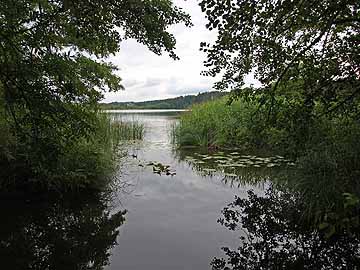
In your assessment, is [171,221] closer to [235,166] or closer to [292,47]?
[292,47]

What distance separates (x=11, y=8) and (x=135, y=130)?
42.0ft

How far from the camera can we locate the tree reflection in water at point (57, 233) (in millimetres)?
4238

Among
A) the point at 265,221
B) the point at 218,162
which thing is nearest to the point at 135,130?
the point at 218,162

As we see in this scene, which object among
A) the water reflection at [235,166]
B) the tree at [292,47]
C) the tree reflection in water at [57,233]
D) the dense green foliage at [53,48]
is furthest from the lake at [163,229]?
the tree at [292,47]

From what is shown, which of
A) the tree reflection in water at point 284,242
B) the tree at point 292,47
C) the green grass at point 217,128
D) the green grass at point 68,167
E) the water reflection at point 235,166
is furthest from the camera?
the green grass at point 217,128

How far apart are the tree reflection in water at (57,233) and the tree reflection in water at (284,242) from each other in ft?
5.17

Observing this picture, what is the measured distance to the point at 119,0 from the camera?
370cm

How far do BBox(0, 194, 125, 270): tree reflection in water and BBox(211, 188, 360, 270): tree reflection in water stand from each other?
1.58 metres

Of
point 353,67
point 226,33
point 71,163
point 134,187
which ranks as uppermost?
point 226,33

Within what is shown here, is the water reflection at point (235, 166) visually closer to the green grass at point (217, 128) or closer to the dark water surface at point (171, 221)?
the dark water surface at point (171, 221)

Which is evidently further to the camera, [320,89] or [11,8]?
[320,89]

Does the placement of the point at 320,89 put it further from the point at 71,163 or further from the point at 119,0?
the point at 71,163

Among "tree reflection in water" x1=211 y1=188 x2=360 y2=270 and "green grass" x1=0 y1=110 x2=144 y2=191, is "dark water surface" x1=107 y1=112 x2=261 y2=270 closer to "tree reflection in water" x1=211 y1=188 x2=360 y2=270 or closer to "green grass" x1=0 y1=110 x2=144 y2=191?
"tree reflection in water" x1=211 y1=188 x2=360 y2=270

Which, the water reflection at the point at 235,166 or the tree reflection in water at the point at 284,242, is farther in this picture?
the water reflection at the point at 235,166
